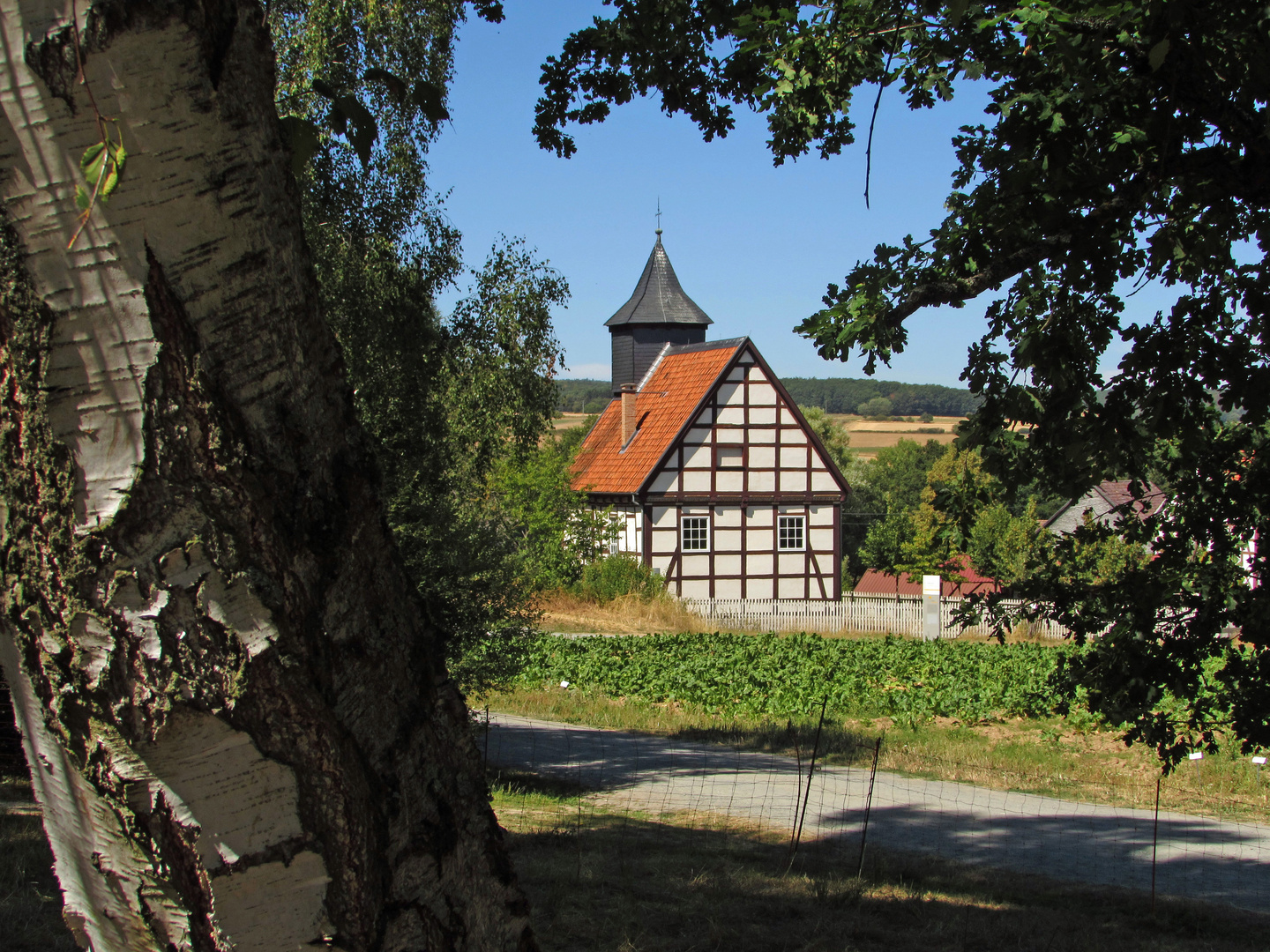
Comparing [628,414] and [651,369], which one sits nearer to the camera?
[628,414]

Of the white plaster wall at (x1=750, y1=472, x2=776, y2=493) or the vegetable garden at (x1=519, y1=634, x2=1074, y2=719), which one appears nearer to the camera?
the vegetable garden at (x1=519, y1=634, x2=1074, y2=719)

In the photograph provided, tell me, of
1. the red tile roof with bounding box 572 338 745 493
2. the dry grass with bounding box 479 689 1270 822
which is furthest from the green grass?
the red tile roof with bounding box 572 338 745 493

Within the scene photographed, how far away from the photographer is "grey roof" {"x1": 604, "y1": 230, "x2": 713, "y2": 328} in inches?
1497

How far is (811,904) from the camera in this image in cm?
507

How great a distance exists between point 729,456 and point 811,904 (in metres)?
24.8

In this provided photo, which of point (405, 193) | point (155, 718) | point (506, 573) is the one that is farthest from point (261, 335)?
point (405, 193)

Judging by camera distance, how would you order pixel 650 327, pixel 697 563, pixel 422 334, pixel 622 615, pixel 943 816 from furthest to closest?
pixel 650 327 → pixel 697 563 → pixel 622 615 → pixel 422 334 → pixel 943 816

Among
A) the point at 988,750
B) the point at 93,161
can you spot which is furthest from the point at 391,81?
the point at 988,750

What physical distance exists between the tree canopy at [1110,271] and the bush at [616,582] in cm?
2275

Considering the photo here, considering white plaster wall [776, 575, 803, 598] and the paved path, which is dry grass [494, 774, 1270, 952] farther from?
white plaster wall [776, 575, 803, 598]

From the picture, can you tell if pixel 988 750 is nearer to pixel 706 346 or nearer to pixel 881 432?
pixel 706 346

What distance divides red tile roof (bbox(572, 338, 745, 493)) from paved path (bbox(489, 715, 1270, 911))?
18.4 meters

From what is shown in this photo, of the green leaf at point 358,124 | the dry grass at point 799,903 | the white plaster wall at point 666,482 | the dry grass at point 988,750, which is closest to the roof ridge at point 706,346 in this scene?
the white plaster wall at point 666,482

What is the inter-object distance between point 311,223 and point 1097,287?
7.40 meters
